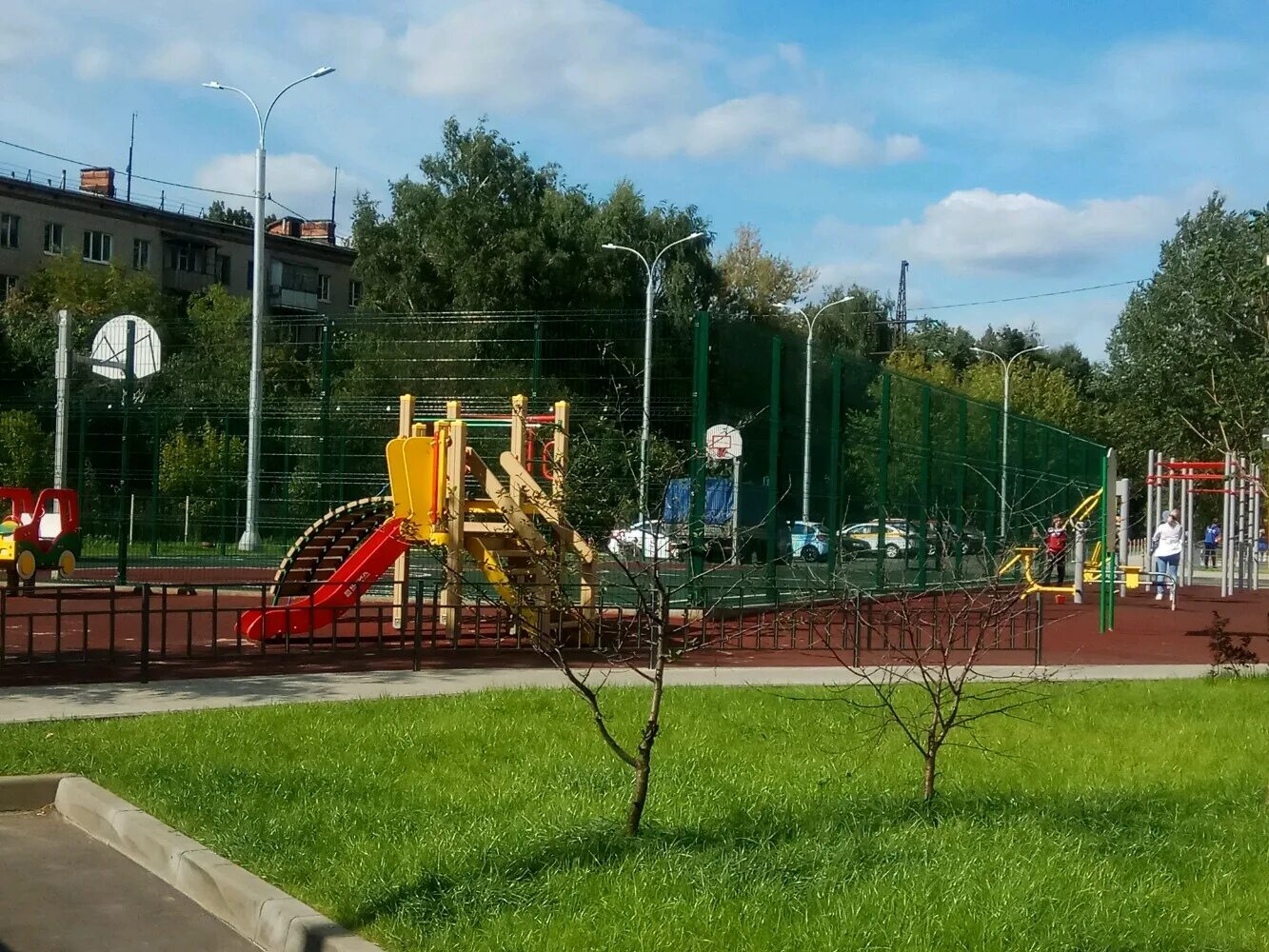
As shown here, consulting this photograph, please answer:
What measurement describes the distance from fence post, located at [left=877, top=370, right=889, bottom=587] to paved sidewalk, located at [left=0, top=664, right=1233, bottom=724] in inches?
323

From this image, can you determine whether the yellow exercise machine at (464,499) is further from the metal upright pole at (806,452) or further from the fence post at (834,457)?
the fence post at (834,457)

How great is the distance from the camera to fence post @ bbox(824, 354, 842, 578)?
21.9 metres

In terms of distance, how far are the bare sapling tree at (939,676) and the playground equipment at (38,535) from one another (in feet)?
42.8

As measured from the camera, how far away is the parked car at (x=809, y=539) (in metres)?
20.5

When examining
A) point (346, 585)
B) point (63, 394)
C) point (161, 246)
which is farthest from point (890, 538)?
point (161, 246)

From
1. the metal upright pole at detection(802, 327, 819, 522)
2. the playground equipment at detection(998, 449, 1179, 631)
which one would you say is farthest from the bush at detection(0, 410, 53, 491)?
the playground equipment at detection(998, 449, 1179, 631)

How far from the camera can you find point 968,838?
6.67 metres

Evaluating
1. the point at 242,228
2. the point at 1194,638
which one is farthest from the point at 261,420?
the point at 242,228

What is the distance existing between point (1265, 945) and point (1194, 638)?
16044 mm

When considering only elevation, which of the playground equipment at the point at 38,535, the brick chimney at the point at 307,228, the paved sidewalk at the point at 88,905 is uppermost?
the brick chimney at the point at 307,228

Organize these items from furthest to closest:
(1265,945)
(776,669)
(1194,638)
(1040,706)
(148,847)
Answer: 1. (1194,638)
2. (776,669)
3. (1040,706)
4. (148,847)
5. (1265,945)

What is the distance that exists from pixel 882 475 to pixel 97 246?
164 feet

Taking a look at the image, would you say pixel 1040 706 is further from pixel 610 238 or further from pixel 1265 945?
pixel 610 238

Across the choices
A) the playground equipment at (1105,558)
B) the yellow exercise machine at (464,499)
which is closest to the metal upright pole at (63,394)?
the yellow exercise machine at (464,499)
